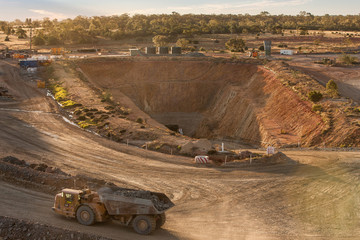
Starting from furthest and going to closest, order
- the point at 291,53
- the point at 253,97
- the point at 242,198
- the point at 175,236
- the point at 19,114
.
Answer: the point at 291,53, the point at 253,97, the point at 19,114, the point at 242,198, the point at 175,236

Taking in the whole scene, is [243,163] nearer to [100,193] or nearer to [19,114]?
[100,193]

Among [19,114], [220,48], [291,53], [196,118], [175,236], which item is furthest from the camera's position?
[220,48]

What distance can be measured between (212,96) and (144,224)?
177ft

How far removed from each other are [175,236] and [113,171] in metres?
13.7

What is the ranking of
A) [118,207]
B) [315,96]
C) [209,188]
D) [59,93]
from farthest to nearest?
[59,93] → [315,96] → [209,188] → [118,207]

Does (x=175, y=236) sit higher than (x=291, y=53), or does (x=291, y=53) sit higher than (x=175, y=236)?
(x=291, y=53)

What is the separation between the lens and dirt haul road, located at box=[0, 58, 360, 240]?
23.6m

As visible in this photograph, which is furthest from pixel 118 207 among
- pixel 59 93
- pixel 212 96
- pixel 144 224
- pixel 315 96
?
pixel 212 96

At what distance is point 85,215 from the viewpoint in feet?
72.1

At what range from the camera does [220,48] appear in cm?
11681

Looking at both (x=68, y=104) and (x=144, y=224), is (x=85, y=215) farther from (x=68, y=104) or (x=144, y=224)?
(x=68, y=104)

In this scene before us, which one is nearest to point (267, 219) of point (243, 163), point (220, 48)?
point (243, 163)

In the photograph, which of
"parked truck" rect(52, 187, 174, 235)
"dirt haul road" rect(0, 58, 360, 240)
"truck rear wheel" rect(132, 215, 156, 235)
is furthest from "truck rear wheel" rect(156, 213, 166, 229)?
"truck rear wheel" rect(132, 215, 156, 235)

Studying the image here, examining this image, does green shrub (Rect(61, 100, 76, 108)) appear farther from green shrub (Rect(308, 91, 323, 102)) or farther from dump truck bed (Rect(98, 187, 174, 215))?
dump truck bed (Rect(98, 187, 174, 215))
